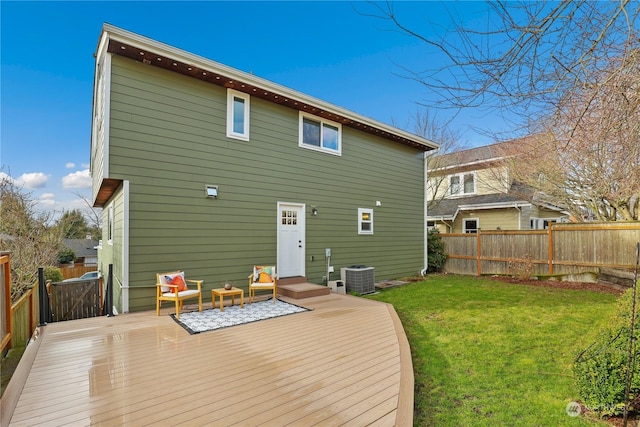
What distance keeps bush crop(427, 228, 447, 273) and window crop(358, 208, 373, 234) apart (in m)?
3.65

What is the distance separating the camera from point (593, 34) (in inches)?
93.4

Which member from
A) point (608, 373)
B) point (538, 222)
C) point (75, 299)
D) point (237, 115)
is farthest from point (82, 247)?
point (608, 373)

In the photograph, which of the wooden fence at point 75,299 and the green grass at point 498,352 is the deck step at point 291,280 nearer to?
the green grass at point 498,352

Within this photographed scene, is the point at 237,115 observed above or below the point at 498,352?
above

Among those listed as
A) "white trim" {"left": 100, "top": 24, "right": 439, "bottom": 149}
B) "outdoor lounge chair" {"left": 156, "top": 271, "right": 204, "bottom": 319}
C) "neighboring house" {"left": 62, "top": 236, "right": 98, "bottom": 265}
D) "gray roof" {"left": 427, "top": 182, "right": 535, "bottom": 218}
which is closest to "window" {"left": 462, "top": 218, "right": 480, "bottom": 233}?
"gray roof" {"left": 427, "top": 182, "right": 535, "bottom": 218}

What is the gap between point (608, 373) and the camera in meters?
2.63

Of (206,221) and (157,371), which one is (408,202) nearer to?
(206,221)

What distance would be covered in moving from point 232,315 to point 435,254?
900cm

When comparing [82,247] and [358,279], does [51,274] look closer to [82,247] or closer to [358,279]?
[358,279]

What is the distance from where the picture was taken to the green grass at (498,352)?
2832 millimetres

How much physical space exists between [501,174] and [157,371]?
1516 centimetres

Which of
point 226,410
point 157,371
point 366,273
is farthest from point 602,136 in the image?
point 366,273

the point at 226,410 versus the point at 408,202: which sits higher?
the point at 408,202

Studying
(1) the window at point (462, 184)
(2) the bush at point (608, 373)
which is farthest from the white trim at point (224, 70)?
(1) the window at point (462, 184)
